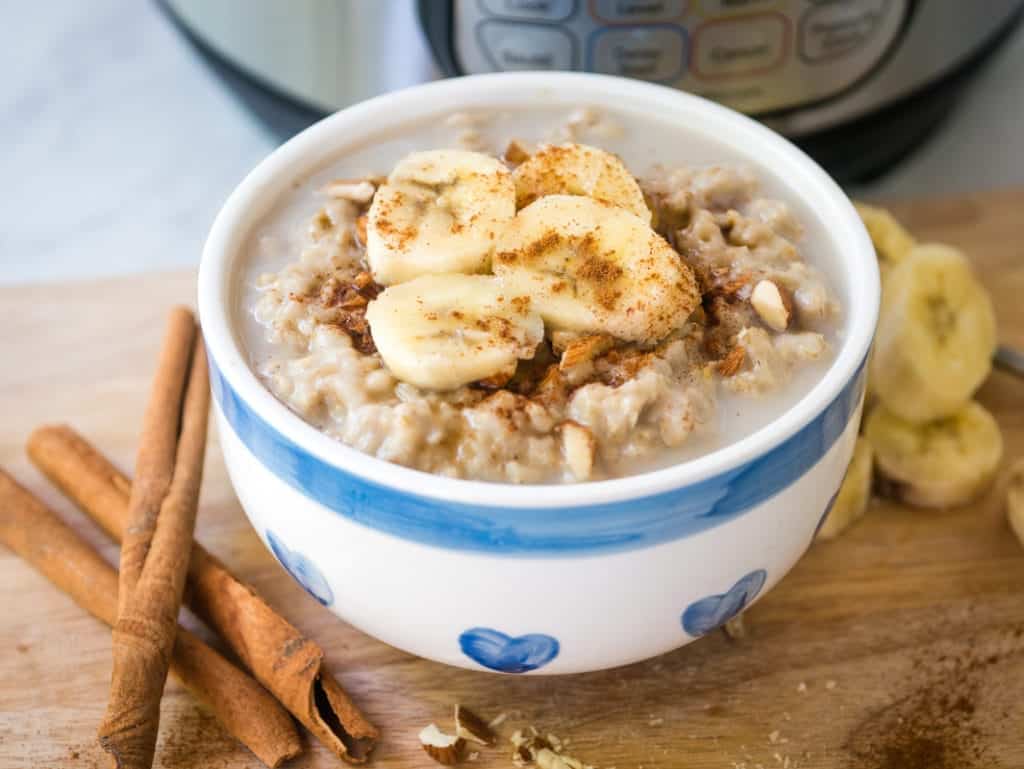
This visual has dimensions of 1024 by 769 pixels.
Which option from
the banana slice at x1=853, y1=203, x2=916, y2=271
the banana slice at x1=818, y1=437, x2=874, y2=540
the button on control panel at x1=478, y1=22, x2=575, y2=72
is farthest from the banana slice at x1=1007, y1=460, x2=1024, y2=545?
the button on control panel at x1=478, y1=22, x2=575, y2=72

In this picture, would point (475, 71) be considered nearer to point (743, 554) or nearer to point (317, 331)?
point (317, 331)

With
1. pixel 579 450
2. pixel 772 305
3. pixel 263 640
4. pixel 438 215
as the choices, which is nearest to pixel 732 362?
pixel 772 305

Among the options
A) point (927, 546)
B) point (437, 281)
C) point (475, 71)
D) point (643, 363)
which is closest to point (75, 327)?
point (475, 71)

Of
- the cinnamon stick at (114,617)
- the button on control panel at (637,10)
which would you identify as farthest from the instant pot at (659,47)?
the cinnamon stick at (114,617)

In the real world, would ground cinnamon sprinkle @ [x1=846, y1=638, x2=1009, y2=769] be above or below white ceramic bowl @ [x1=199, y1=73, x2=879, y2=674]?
below

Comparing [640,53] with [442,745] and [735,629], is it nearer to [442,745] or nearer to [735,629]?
[735,629]

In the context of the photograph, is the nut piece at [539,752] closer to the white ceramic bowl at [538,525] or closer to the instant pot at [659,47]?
the white ceramic bowl at [538,525]

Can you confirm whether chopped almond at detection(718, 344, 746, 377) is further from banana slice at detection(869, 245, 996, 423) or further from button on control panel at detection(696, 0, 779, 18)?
button on control panel at detection(696, 0, 779, 18)
